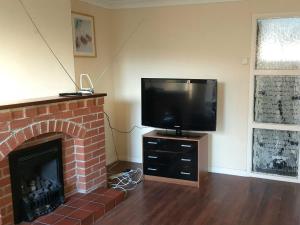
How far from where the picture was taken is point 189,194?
3732mm

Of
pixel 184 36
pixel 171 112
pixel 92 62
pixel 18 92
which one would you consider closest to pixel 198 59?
pixel 184 36

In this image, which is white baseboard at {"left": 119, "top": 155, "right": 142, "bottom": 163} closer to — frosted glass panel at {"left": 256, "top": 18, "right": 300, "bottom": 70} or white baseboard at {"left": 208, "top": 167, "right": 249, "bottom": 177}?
white baseboard at {"left": 208, "top": 167, "right": 249, "bottom": 177}

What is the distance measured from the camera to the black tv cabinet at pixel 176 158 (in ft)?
12.9

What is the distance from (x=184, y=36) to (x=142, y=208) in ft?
7.40

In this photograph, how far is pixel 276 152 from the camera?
13.5 ft

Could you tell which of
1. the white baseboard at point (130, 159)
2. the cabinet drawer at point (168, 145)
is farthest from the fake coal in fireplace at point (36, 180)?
the white baseboard at point (130, 159)

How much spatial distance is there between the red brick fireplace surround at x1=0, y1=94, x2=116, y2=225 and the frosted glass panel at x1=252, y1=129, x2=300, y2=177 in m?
1.96

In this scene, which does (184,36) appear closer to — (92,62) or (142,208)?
A: (92,62)

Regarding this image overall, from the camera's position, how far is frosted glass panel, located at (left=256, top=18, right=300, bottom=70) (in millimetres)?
3819

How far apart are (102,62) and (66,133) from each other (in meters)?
1.58

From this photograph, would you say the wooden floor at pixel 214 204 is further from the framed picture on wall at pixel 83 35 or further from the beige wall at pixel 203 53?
the framed picture on wall at pixel 83 35

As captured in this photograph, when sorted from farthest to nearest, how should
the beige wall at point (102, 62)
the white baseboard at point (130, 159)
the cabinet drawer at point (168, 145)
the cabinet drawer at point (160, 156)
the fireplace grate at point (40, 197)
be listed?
the white baseboard at point (130, 159) < the beige wall at point (102, 62) < the cabinet drawer at point (160, 156) < the cabinet drawer at point (168, 145) < the fireplace grate at point (40, 197)

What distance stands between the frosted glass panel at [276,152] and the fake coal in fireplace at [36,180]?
2.44m

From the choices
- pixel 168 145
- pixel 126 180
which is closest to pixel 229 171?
pixel 168 145
